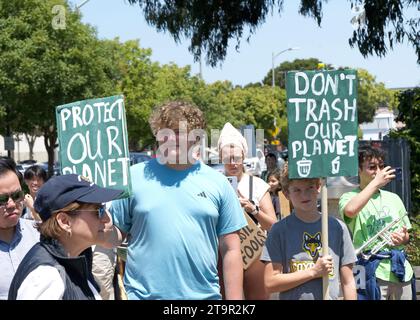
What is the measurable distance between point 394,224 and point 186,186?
5.86 ft

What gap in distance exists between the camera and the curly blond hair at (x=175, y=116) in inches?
156

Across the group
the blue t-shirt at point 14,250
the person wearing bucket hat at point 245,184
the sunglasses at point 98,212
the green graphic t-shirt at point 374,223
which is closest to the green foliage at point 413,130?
the person wearing bucket hat at point 245,184

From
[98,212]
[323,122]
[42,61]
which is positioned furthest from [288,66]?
[98,212]

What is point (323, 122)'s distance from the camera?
4.43 m

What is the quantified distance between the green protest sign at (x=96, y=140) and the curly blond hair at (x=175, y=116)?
0.17m

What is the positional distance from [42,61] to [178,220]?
2342 centimetres

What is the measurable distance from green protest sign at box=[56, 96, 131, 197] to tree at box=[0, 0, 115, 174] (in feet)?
71.6

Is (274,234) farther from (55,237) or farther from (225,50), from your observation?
(225,50)

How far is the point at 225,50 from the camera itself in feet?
50.5

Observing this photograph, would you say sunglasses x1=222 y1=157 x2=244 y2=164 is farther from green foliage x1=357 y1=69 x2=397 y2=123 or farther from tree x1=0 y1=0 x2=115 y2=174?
green foliage x1=357 y1=69 x2=397 y2=123

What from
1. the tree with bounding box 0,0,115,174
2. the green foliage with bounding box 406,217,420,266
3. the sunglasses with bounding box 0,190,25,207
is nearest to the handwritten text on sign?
the sunglasses with bounding box 0,190,25,207

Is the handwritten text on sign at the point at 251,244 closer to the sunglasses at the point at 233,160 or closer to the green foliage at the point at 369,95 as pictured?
the sunglasses at the point at 233,160

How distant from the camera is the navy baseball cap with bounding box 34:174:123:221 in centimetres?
285
